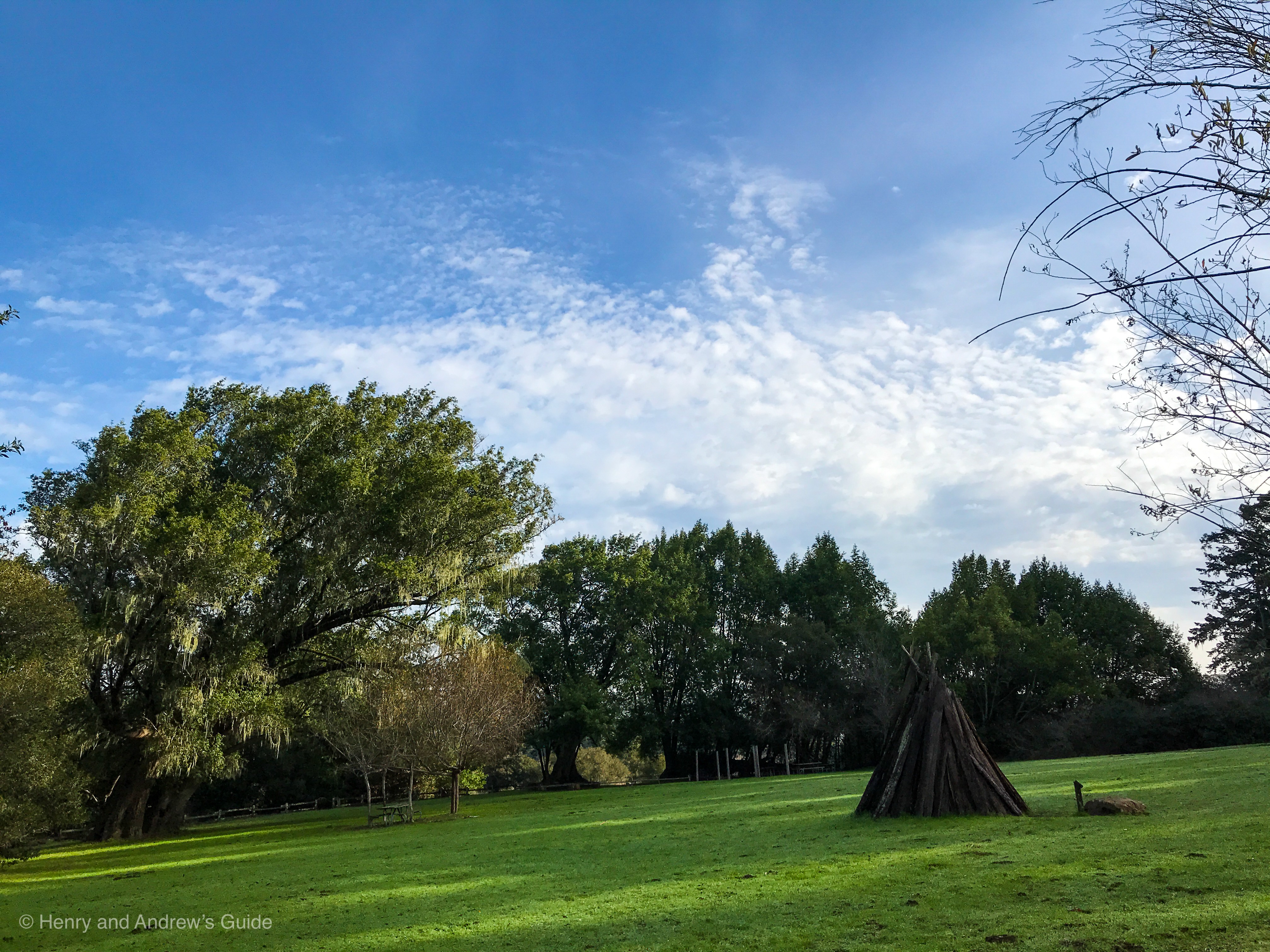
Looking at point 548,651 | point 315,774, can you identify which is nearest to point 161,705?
point 315,774

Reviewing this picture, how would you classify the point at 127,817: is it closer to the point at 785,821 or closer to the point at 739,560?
the point at 785,821

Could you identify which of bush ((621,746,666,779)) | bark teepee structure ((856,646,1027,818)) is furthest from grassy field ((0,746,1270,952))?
bush ((621,746,666,779))

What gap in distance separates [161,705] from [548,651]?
25.0 m

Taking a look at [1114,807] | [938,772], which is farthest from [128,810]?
[1114,807]

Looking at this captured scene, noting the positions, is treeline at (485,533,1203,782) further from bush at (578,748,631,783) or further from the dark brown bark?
bush at (578,748,631,783)

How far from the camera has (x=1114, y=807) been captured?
12.8 meters

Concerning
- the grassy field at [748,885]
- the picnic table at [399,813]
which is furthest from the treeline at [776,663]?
the grassy field at [748,885]

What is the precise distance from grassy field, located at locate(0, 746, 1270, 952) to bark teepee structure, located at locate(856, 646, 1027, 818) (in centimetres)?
60

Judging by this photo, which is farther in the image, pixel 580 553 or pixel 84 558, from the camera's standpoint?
pixel 580 553

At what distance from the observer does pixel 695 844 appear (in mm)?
14008

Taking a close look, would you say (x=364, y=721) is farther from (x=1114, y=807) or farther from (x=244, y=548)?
(x=1114, y=807)

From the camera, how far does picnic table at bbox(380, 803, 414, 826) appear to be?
84.4ft

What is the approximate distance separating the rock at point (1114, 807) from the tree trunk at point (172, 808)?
2561cm

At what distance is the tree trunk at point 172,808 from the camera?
1059 inches
